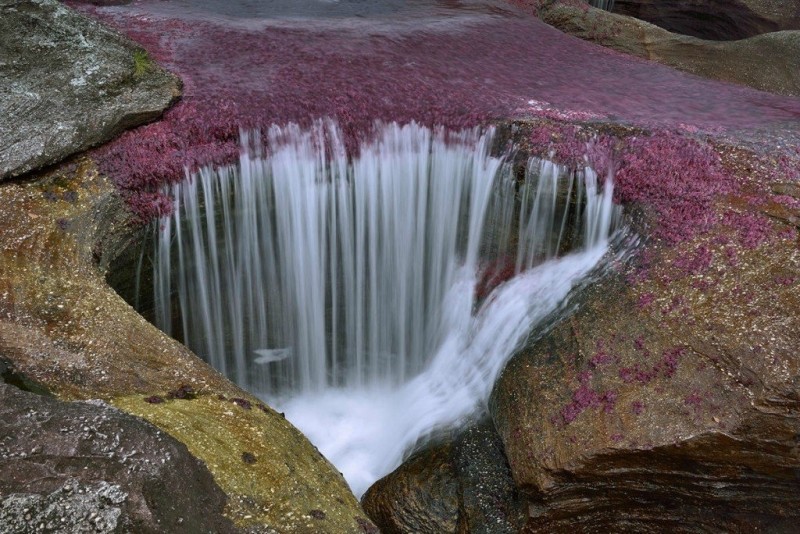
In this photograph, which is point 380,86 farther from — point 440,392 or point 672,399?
point 672,399

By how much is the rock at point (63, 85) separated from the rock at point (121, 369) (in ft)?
1.42

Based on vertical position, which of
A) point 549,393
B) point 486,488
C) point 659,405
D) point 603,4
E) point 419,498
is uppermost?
point 603,4

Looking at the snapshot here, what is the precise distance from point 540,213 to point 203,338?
4.33 m

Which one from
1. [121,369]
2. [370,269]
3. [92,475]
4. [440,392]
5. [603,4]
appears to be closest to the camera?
[92,475]

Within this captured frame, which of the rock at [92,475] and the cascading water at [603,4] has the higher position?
the cascading water at [603,4]

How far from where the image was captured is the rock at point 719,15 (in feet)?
52.3

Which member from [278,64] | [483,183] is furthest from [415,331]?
[278,64]

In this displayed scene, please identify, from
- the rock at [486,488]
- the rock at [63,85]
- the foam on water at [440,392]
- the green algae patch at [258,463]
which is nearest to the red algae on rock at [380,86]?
the rock at [63,85]

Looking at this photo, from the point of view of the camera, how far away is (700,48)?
1358 cm

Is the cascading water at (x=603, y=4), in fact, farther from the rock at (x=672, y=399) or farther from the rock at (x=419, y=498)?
the rock at (x=419, y=498)

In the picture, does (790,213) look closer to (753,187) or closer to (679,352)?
(753,187)

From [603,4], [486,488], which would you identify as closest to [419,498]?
[486,488]

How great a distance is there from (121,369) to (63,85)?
12.4ft

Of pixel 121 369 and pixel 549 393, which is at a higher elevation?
pixel 121 369
